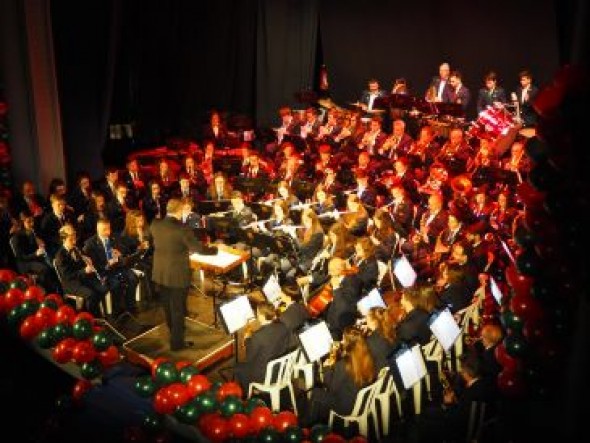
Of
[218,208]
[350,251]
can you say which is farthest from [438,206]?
[218,208]

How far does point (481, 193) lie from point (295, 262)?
3.05 m

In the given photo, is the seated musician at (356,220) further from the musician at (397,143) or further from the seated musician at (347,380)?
the seated musician at (347,380)

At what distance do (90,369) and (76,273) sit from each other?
2100 millimetres

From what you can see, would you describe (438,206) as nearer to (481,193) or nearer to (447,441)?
(481,193)

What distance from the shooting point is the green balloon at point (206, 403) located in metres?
6.34

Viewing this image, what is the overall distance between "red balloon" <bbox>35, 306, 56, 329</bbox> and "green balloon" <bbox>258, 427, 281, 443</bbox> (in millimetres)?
3206

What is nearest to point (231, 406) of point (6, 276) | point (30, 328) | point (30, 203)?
point (30, 328)

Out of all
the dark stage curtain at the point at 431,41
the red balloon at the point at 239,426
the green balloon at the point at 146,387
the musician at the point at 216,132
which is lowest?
the green balloon at the point at 146,387

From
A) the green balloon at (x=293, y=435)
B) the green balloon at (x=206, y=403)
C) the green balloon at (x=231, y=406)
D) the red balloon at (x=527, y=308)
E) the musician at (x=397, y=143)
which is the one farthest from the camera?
the musician at (x=397, y=143)

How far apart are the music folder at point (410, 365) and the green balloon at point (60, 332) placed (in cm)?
390

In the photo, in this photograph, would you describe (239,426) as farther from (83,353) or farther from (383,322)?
(83,353)

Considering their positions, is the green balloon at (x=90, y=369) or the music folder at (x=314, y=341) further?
the green balloon at (x=90, y=369)

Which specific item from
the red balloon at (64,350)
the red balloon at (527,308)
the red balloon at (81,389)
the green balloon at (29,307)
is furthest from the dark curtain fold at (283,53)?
the red balloon at (527,308)

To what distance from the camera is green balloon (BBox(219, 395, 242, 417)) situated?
20.5 feet
